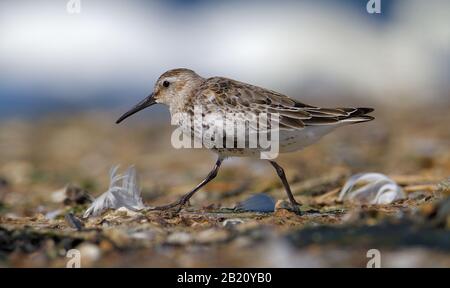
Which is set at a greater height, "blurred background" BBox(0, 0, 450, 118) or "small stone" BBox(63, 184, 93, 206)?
"blurred background" BBox(0, 0, 450, 118)

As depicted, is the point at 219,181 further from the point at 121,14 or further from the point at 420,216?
the point at 121,14

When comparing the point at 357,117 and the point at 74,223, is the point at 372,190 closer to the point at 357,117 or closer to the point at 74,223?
the point at 357,117

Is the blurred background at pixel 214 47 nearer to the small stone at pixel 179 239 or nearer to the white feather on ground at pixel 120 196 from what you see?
the white feather on ground at pixel 120 196

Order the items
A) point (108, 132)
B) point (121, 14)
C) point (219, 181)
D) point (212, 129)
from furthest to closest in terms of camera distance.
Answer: point (121, 14), point (108, 132), point (219, 181), point (212, 129)

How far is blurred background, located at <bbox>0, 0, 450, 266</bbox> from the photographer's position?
1336 centimetres

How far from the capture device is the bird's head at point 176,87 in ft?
22.6

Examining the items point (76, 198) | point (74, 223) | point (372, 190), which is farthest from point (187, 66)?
point (74, 223)

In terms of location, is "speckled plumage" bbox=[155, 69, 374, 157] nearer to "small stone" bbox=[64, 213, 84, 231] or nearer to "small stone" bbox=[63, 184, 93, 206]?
"small stone" bbox=[64, 213, 84, 231]

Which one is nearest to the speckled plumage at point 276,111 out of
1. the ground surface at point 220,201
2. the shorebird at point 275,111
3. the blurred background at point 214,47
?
the shorebird at point 275,111

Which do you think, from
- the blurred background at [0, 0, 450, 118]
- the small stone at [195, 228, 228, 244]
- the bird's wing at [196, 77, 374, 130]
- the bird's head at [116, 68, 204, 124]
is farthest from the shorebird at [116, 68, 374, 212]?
the blurred background at [0, 0, 450, 118]

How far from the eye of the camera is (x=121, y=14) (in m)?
22.4

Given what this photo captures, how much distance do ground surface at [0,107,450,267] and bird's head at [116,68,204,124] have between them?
103cm

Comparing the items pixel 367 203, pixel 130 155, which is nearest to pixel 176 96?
pixel 367 203

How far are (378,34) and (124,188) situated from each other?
15.6m
